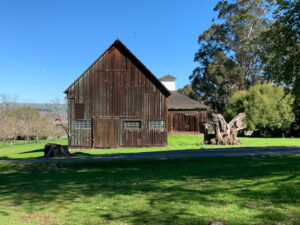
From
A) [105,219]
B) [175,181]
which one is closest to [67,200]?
[105,219]

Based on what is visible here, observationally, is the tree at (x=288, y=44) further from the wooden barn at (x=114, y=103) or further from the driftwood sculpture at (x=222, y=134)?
the wooden barn at (x=114, y=103)

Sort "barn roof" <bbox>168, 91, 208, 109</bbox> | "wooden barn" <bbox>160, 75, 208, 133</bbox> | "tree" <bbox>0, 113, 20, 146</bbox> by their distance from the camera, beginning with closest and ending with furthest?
"wooden barn" <bbox>160, 75, 208, 133</bbox> → "barn roof" <bbox>168, 91, 208, 109</bbox> → "tree" <bbox>0, 113, 20, 146</bbox>

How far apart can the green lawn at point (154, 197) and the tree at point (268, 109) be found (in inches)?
1254

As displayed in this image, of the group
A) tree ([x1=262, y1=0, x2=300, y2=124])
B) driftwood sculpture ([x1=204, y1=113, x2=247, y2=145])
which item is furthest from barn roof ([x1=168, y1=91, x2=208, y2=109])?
tree ([x1=262, y1=0, x2=300, y2=124])

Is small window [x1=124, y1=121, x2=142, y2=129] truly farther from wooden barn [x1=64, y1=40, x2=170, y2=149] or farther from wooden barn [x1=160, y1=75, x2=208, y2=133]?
wooden barn [x1=160, y1=75, x2=208, y2=133]

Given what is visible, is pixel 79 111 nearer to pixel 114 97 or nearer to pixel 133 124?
pixel 114 97

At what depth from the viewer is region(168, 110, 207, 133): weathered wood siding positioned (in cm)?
4141

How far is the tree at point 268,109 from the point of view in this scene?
131 feet

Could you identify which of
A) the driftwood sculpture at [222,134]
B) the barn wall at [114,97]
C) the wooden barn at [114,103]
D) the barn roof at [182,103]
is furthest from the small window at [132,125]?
the barn roof at [182,103]

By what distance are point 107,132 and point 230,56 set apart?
35.4m

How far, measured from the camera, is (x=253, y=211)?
5949 mm

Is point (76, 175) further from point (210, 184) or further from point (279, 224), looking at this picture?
point (279, 224)

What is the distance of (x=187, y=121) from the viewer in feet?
137

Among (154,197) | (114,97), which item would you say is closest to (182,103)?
(114,97)
